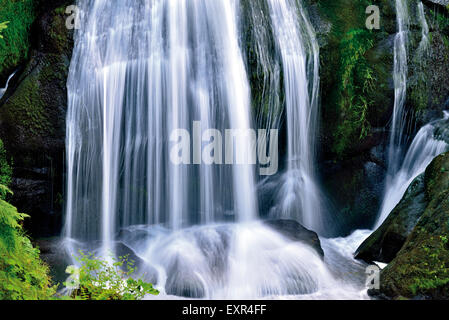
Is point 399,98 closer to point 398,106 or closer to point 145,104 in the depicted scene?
point 398,106

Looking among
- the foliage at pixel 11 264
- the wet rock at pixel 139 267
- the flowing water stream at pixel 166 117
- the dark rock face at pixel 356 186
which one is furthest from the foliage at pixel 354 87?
the foliage at pixel 11 264

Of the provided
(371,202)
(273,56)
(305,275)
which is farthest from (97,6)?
(371,202)

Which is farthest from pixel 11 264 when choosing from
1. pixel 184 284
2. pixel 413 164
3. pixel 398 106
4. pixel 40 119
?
pixel 398 106

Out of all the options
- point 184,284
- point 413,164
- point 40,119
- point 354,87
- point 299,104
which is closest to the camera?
point 184,284

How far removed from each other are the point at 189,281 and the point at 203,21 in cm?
416

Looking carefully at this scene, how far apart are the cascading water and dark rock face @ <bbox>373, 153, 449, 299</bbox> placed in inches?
55.2

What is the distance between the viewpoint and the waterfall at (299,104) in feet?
24.3

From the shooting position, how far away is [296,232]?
6715mm

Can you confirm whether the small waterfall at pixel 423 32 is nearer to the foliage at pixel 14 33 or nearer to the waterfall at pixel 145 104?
the waterfall at pixel 145 104

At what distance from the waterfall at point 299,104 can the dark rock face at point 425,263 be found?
2.59m

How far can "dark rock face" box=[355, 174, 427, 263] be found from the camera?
6.11 m

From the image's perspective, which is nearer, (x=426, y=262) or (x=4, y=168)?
(x=426, y=262)

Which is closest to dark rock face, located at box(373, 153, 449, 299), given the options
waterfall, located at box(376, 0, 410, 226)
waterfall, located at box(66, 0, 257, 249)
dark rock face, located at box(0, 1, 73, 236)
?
waterfall, located at box(376, 0, 410, 226)

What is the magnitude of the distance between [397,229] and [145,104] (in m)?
4.23
